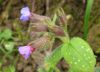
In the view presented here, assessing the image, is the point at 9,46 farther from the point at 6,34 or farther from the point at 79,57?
the point at 79,57

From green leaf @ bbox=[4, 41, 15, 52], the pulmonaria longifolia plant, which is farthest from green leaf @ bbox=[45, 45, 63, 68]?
green leaf @ bbox=[4, 41, 15, 52]

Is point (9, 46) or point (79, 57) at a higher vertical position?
point (79, 57)

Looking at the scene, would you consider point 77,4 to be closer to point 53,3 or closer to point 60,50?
point 53,3

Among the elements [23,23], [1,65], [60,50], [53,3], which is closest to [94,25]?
[53,3]

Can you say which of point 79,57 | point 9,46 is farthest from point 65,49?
point 9,46

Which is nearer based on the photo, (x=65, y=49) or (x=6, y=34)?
(x=65, y=49)

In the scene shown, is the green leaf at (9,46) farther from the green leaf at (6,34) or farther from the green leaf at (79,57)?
the green leaf at (79,57)

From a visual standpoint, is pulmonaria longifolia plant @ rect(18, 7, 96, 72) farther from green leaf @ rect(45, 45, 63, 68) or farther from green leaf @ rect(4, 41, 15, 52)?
green leaf @ rect(4, 41, 15, 52)

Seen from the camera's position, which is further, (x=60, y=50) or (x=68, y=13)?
(x=68, y=13)
